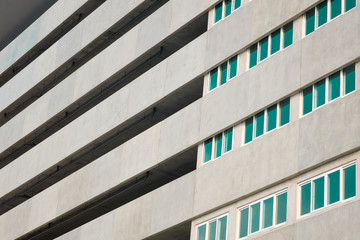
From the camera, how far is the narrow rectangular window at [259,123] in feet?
105

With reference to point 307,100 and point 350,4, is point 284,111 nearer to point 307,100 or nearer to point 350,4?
point 307,100

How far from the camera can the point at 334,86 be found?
96.5 ft

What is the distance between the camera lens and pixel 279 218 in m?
29.2

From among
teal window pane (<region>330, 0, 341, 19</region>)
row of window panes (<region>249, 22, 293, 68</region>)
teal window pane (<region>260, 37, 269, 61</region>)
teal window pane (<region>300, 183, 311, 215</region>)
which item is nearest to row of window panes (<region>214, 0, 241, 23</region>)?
row of window panes (<region>249, 22, 293, 68</region>)

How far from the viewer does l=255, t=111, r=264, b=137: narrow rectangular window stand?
32125 mm

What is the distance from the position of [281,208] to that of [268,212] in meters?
0.72

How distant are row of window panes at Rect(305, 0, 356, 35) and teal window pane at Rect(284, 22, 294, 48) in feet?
2.79

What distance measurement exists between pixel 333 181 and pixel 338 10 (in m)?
7.32

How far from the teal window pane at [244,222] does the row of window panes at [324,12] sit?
7775 mm

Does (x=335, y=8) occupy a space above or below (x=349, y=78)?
above

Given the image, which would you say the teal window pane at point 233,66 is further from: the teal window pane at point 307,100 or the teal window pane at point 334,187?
the teal window pane at point 334,187

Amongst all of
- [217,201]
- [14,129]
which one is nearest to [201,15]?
[217,201]

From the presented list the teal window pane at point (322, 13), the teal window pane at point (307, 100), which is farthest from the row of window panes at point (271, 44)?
the teal window pane at point (307, 100)

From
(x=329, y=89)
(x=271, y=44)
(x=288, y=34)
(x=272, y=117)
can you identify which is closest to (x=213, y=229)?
(x=272, y=117)
